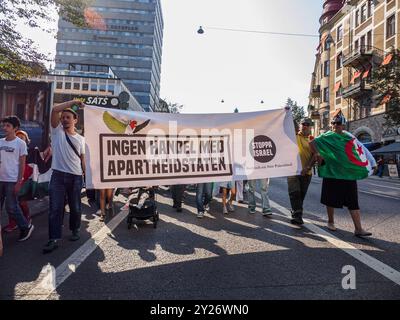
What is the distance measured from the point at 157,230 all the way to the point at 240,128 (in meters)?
2.25

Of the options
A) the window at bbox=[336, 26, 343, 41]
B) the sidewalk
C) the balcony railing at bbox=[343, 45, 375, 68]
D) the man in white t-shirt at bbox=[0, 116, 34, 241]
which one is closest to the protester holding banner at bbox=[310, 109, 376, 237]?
the man in white t-shirt at bbox=[0, 116, 34, 241]

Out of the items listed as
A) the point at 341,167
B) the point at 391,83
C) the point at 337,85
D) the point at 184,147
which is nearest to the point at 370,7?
the point at 337,85

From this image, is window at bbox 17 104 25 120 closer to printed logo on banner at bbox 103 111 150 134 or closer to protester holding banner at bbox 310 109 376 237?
printed logo on banner at bbox 103 111 150 134

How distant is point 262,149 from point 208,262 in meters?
2.35

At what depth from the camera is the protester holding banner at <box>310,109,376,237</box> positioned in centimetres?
507

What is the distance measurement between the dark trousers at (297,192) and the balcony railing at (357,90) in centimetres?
3059

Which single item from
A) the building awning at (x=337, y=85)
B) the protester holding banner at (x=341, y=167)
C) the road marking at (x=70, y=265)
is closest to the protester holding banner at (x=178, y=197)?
the road marking at (x=70, y=265)

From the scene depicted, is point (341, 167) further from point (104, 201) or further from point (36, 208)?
point (36, 208)

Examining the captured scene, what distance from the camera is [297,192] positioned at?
593cm

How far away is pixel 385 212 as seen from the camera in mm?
7523

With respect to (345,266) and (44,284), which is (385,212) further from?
(44,284)

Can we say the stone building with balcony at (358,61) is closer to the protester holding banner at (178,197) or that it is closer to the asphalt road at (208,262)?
the protester holding banner at (178,197)

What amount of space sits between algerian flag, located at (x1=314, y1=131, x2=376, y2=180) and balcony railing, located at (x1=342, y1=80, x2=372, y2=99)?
3077cm

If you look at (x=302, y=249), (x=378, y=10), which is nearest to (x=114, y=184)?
(x=302, y=249)
